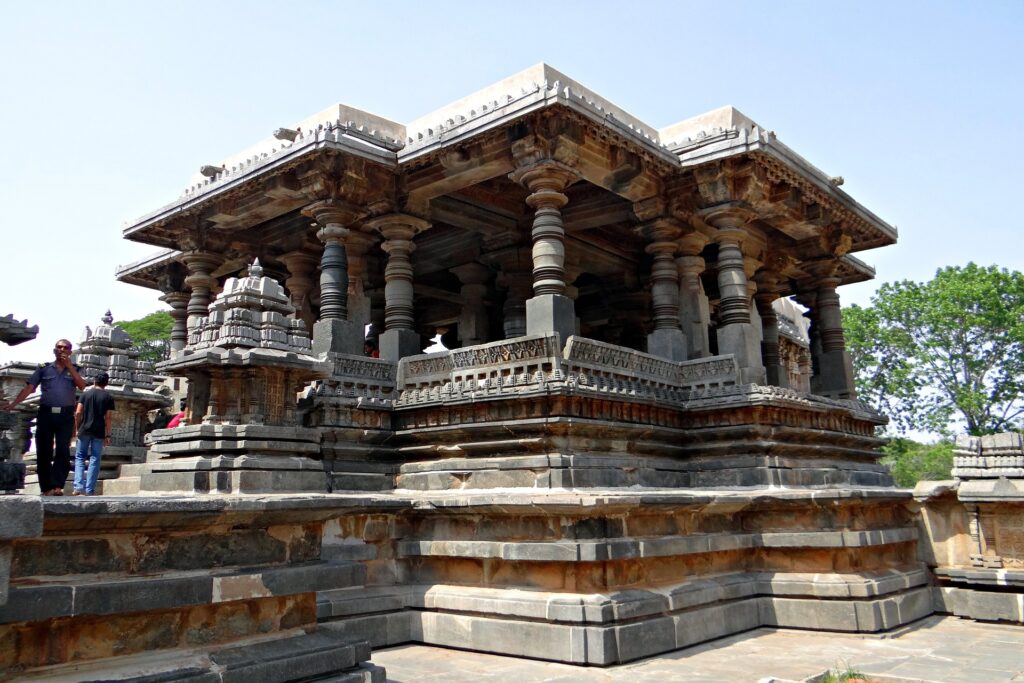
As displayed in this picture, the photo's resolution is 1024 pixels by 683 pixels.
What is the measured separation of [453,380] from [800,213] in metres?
6.44

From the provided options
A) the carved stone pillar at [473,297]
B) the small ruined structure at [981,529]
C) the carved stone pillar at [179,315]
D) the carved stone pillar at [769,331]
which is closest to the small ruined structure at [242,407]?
the carved stone pillar at [179,315]

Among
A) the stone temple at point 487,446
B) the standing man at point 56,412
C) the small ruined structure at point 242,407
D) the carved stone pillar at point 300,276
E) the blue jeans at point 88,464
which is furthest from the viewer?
the carved stone pillar at point 300,276

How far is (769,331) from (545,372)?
7.91m

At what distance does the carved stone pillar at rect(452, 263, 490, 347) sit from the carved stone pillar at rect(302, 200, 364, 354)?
4.17 m

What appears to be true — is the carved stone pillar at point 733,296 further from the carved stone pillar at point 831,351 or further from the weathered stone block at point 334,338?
the weathered stone block at point 334,338

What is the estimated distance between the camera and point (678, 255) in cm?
1224

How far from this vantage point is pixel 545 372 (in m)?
8.82

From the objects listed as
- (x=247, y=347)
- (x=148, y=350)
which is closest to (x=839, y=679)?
(x=247, y=347)

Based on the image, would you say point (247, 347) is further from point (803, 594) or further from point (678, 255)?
point (678, 255)

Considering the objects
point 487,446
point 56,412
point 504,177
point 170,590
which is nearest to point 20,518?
point 170,590

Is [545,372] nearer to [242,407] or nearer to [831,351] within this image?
[242,407]

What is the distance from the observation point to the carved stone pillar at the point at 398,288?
1067 cm

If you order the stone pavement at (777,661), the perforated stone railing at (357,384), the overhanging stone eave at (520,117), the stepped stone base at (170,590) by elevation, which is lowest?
the stone pavement at (777,661)

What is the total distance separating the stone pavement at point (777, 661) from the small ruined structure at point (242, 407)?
2.01 metres
